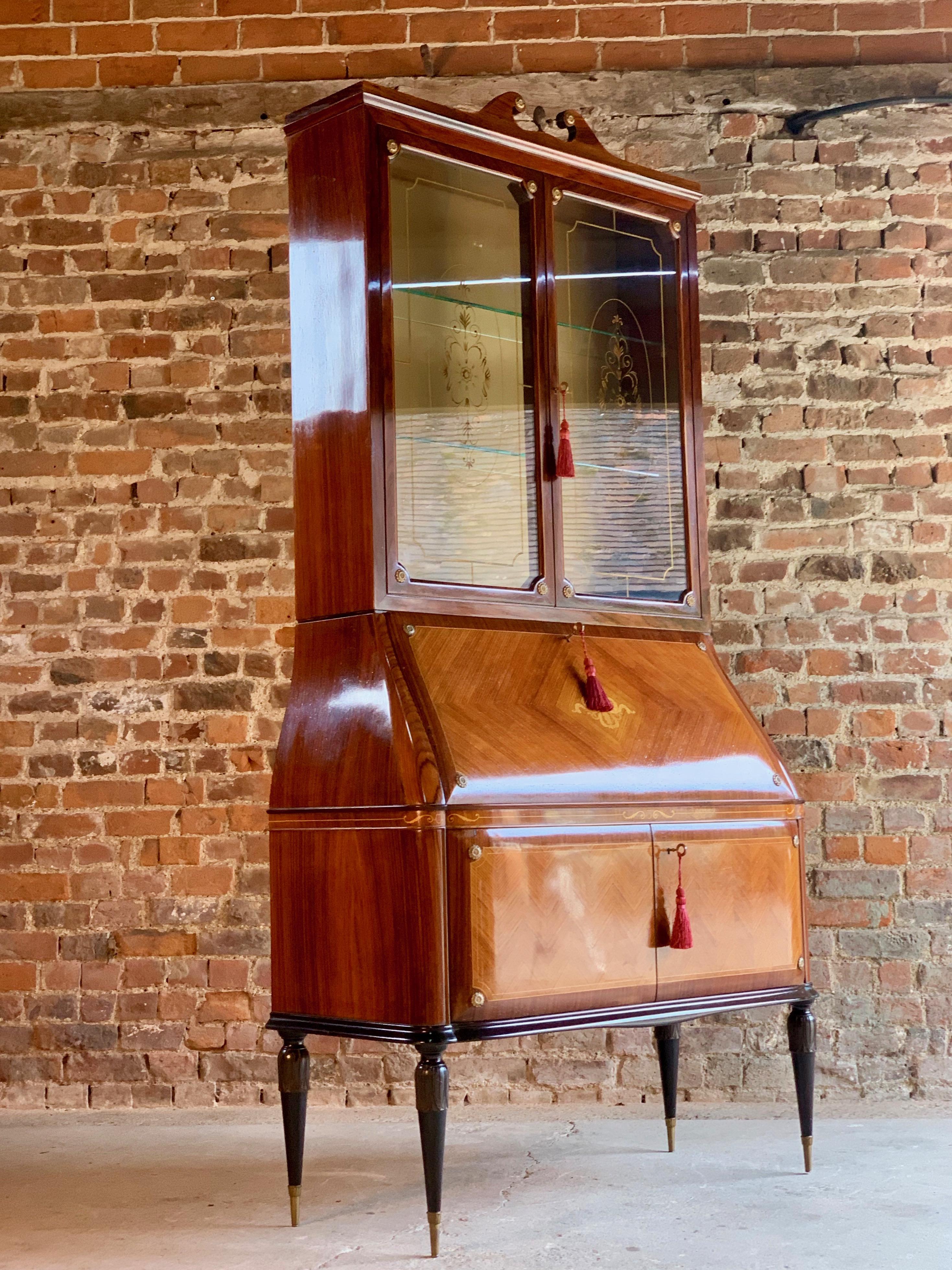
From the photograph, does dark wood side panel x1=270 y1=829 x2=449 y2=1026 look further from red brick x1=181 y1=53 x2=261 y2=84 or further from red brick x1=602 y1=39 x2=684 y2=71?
red brick x1=602 y1=39 x2=684 y2=71

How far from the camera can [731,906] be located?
303 cm

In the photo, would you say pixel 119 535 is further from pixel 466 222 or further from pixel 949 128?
pixel 949 128

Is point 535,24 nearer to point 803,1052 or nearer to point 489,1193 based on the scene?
point 803,1052

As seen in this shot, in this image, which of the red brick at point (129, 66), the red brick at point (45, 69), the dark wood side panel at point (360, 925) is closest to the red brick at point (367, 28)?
the red brick at point (129, 66)

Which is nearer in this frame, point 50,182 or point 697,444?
point 697,444

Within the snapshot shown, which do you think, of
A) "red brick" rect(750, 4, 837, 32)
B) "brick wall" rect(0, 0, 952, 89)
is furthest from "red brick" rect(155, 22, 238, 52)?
"red brick" rect(750, 4, 837, 32)

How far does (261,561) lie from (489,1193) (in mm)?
1926

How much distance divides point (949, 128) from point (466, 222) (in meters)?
2.00

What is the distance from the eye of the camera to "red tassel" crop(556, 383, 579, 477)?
3154 millimetres

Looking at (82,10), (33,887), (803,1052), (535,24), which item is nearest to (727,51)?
(535,24)

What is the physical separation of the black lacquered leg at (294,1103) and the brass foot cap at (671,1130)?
3.59 ft

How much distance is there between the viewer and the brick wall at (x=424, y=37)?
14.1 feet

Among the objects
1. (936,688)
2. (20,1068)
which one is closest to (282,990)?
(20,1068)

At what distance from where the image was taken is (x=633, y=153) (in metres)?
4.31
